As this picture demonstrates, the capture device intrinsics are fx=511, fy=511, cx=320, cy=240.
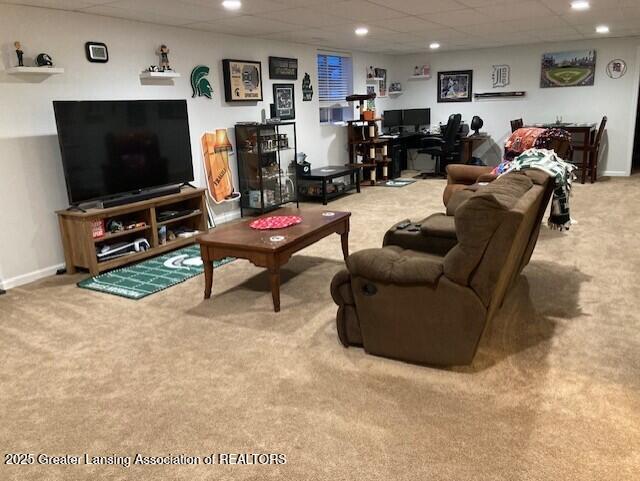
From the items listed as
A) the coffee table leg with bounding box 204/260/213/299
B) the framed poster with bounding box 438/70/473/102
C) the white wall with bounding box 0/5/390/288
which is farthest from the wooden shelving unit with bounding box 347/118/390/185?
the coffee table leg with bounding box 204/260/213/299

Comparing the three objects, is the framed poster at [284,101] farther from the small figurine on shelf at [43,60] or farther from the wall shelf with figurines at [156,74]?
the small figurine on shelf at [43,60]

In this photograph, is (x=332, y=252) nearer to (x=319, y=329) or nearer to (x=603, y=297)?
(x=319, y=329)

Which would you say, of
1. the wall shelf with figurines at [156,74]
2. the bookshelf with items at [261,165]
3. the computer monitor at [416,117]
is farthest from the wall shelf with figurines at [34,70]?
the computer monitor at [416,117]

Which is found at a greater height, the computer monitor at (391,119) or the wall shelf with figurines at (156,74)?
the wall shelf with figurines at (156,74)

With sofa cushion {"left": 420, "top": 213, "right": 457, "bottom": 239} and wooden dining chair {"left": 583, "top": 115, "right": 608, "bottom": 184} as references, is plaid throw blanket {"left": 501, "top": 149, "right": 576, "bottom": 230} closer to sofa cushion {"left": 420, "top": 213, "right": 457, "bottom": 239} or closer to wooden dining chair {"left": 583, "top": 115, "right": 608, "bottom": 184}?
sofa cushion {"left": 420, "top": 213, "right": 457, "bottom": 239}

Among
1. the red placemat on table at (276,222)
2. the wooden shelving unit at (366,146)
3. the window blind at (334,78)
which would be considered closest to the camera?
the red placemat on table at (276,222)

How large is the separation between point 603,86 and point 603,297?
584cm

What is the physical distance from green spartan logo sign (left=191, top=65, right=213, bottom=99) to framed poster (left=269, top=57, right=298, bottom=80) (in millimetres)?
1118

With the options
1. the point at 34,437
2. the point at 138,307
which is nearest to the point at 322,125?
the point at 138,307

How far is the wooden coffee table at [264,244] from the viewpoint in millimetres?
3254

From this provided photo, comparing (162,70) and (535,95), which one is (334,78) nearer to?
(535,95)

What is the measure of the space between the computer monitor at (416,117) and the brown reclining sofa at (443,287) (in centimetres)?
687

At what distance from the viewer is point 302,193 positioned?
23.6ft

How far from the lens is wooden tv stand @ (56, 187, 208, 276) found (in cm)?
413
